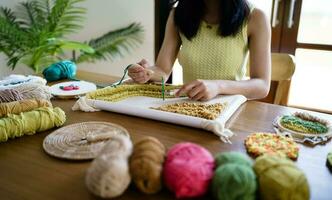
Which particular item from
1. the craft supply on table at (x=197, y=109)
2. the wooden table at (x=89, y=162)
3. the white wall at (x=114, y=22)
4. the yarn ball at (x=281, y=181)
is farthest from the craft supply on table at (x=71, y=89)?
the white wall at (x=114, y=22)

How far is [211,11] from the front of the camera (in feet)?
4.00

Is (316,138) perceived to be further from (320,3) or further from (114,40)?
(114,40)

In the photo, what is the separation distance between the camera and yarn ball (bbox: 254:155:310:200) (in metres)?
0.44

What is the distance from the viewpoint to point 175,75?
7.83 feet

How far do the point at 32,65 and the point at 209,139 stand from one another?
1622 millimetres

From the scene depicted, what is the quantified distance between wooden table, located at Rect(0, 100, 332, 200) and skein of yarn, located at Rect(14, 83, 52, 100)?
10cm

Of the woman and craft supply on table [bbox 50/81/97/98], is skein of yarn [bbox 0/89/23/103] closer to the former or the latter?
craft supply on table [bbox 50/81/97/98]

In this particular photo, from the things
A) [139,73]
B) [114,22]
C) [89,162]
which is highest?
[114,22]

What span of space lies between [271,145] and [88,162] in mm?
393

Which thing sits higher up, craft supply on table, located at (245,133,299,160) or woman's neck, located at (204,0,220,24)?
woman's neck, located at (204,0,220,24)

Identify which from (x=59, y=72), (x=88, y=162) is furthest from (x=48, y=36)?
(x=88, y=162)

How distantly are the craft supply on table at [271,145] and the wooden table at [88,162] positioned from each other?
0.02 m

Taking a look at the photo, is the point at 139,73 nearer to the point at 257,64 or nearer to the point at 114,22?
the point at 257,64

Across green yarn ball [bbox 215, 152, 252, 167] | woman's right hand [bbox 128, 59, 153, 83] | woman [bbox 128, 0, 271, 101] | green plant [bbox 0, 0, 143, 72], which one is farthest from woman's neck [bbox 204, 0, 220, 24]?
green plant [bbox 0, 0, 143, 72]
